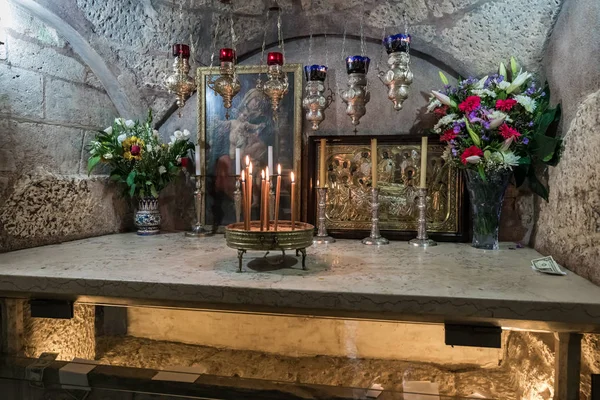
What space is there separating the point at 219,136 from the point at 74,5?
0.99 metres

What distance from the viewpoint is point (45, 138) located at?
88.2 inches

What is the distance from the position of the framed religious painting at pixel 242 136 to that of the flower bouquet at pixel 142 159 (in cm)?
16

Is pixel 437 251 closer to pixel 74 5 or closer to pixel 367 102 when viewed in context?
pixel 367 102

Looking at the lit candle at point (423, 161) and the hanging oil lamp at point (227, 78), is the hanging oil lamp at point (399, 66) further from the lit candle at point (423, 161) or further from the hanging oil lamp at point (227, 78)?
the hanging oil lamp at point (227, 78)

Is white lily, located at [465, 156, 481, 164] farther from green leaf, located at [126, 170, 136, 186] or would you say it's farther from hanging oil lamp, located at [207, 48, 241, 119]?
green leaf, located at [126, 170, 136, 186]

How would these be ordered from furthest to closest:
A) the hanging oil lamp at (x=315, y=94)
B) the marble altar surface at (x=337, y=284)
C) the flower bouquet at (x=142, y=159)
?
the flower bouquet at (x=142, y=159), the hanging oil lamp at (x=315, y=94), the marble altar surface at (x=337, y=284)

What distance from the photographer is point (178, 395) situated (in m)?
1.47

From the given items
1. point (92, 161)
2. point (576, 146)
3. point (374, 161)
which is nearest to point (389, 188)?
point (374, 161)

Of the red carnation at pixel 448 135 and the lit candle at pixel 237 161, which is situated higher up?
the red carnation at pixel 448 135

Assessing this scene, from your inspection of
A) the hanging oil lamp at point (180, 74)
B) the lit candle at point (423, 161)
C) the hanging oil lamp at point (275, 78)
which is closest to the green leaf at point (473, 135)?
the lit candle at point (423, 161)

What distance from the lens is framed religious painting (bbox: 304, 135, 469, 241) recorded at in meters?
2.36

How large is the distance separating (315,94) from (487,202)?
998mm

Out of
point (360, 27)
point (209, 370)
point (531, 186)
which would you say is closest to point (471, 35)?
point (360, 27)

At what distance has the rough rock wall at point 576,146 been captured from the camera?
1.58m
